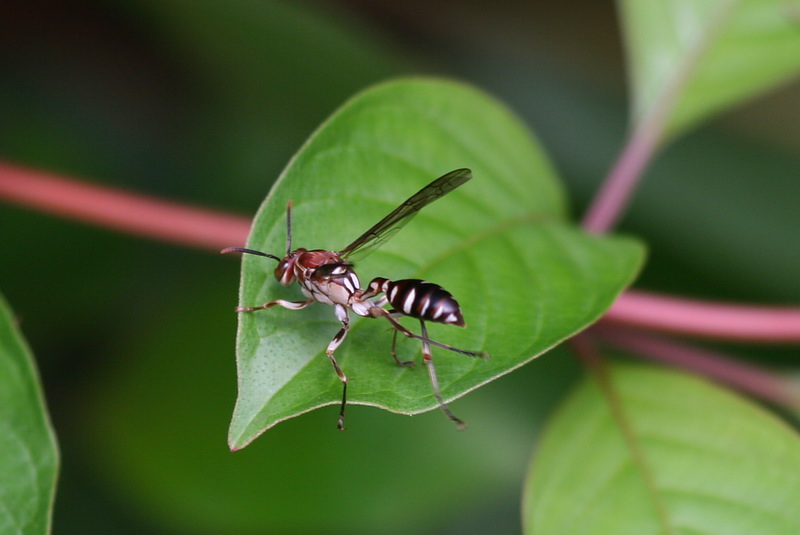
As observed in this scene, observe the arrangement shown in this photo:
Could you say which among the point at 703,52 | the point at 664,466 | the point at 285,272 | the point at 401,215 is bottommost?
the point at 664,466

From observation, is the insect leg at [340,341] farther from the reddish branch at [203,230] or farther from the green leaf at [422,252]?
the reddish branch at [203,230]

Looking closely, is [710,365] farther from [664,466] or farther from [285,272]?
[285,272]

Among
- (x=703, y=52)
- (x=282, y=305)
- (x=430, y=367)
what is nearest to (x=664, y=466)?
(x=430, y=367)

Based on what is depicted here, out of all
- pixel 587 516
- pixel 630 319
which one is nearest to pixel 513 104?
pixel 630 319

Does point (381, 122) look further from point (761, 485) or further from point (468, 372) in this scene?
point (761, 485)

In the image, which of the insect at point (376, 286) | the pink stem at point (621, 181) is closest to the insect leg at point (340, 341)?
the insect at point (376, 286)

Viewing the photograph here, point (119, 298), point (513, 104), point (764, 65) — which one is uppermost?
point (764, 65)
